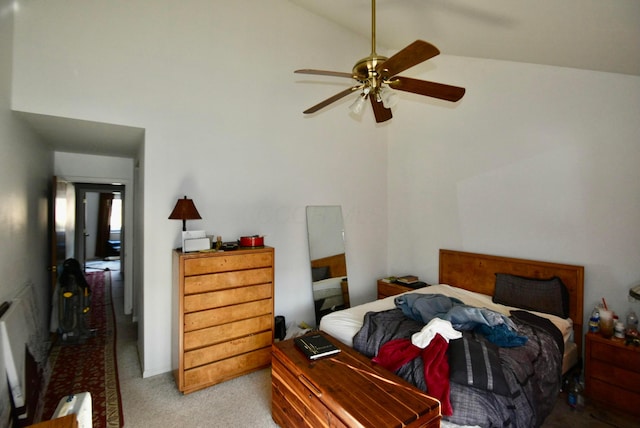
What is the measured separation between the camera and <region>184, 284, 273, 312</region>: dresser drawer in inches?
93.4

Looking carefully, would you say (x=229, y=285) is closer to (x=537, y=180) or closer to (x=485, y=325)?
(x=485, y=325)

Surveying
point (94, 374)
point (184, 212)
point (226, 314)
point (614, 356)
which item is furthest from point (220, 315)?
point (614, 356)

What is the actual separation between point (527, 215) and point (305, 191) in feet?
7.66

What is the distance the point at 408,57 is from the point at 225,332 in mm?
2469

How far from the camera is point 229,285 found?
254 centimetres

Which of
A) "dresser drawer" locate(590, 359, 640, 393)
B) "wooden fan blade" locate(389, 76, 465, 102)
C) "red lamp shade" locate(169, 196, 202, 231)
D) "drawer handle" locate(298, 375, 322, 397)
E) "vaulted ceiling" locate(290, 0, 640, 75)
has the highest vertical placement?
"vaulted ceiling" locate(290, 0, 640, 75)

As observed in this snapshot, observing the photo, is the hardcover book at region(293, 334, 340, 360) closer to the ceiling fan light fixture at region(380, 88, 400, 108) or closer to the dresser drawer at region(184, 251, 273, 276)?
the dresser drawer at region(184, 251, 273, 276)

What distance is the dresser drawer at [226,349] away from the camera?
2.38 m

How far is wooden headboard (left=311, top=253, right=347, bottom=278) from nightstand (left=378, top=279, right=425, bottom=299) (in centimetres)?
51

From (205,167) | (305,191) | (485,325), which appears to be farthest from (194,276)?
(485,325)

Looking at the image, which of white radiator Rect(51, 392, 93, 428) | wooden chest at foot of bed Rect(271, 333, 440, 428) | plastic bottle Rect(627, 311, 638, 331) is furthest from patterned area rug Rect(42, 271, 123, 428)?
plastic bottle Rect(627, 311, 638, 331)

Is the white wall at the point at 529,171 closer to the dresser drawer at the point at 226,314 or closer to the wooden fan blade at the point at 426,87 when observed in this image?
the wooden fan blade at the point at 426,87

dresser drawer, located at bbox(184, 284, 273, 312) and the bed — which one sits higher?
dresser drawer, located at bbox(184, 284, 273, 312)

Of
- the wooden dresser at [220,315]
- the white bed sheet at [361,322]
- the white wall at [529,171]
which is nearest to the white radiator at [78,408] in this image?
the wooden dresser at [220,315]
